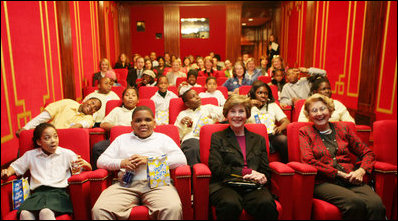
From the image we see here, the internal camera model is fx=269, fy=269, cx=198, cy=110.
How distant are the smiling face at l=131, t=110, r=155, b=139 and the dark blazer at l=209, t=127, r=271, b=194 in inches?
17.4

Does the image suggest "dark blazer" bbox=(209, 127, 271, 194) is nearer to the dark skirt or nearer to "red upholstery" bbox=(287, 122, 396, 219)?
"red upholstery" bbox=(287, 122, 396, 219)

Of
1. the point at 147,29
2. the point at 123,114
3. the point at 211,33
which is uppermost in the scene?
the point at 147,29

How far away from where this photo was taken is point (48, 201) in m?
1.59

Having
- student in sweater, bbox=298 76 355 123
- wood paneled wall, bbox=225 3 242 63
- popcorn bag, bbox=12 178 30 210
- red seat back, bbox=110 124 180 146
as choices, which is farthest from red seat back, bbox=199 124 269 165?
wood paneled wall, bbox=225 3 242 63

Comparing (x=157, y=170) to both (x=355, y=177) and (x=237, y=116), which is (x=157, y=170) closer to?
(x=237, y=116)

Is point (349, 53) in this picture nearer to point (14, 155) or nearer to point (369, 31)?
point (369, 31)

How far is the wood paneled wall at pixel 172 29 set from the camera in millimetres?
9078

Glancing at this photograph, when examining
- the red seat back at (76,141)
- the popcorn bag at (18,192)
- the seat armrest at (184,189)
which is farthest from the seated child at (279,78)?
the popcorn bag at (18,192)

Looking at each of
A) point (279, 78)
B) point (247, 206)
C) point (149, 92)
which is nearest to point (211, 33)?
point (279, 78)

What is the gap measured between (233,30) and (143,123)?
8127 mm

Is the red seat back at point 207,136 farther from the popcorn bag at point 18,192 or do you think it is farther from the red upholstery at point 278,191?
the popcorn bag at point 18,192

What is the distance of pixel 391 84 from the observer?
319cm

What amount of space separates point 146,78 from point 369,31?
3.27 meters

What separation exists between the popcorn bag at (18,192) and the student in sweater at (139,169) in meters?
0.45
